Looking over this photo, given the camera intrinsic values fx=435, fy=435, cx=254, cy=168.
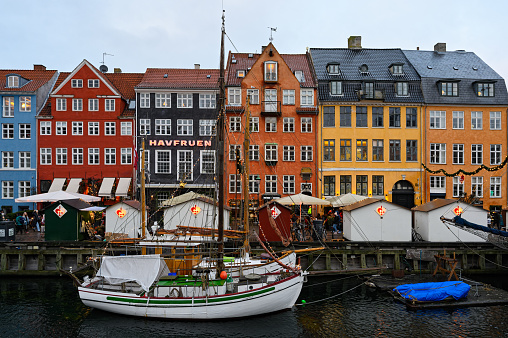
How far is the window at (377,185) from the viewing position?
42.5 meters

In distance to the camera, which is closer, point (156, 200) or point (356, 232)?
point (356, 232)

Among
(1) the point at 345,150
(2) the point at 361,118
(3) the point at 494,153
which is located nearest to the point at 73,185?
(1) the point at 345,150

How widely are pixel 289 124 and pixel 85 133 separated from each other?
2042 centimetres

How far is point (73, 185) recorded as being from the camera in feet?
138

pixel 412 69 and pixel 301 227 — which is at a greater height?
pixel 412 69

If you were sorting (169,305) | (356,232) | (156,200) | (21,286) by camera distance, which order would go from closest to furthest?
1. (169,305)
2. (21,286)
3. (356,232)
4. (156,200)

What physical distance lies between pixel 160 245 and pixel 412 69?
112 ft

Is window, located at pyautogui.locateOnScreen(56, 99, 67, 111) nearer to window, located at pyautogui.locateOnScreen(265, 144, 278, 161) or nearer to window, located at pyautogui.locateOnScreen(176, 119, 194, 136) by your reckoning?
window, located at pyautogui.locateOnScreen(176, 119, 194, 136)

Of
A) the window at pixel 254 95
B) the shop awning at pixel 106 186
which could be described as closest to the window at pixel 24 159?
the shop awning at pixel 106 186

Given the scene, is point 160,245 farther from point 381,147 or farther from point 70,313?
point 381,147

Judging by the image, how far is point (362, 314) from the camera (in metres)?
21.4

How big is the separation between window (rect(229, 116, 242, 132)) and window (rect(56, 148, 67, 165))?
16822 millimetres

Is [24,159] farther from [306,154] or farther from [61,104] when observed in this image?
[306,154]

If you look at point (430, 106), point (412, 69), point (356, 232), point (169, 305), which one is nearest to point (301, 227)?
point (356, 232)
